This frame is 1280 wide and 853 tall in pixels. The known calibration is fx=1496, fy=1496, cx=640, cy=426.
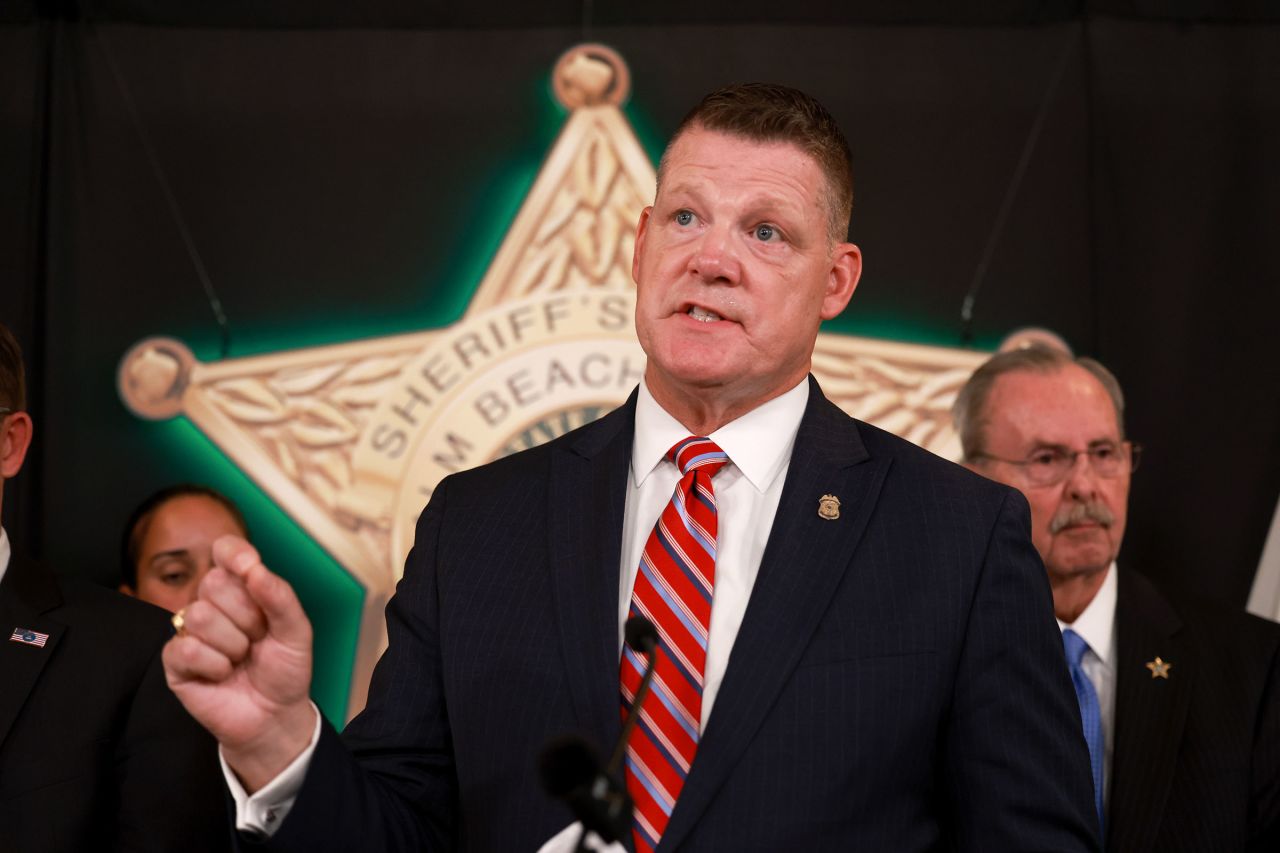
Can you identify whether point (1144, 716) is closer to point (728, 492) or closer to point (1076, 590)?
point (1076, 590)

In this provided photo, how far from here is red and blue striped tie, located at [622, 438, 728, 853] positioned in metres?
1.72

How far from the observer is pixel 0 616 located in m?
2.38

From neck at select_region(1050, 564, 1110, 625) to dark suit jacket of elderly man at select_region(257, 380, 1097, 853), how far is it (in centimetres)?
125

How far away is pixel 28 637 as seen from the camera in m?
2.37

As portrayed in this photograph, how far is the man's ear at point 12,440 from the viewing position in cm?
253

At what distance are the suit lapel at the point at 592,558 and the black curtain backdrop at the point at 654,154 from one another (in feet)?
5.83

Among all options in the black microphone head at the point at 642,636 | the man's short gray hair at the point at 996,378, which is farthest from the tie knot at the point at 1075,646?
the black microphone head at the point at 642,636

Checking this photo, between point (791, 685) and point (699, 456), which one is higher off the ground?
point (699, 456)

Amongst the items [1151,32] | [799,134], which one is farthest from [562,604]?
[1151,32]

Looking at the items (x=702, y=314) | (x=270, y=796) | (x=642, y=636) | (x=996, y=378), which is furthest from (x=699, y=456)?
(x=996, y=378)

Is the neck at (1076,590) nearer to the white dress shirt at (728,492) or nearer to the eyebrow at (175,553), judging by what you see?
the white dress shirt at (728,492)

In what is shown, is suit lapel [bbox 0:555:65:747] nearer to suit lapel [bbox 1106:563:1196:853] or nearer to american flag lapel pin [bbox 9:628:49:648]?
american flag lapel pin [bbox 9:628:49:648]

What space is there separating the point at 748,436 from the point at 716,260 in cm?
23

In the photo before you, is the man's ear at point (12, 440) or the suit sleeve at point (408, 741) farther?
the man's ear at point (12, 440)
